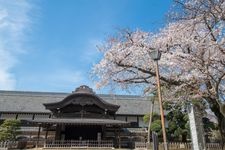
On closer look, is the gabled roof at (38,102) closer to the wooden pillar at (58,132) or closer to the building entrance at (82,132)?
the building entrance at (82,132)

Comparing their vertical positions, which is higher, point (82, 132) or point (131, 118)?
point (131, 118)

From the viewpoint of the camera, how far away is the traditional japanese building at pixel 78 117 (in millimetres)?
26000

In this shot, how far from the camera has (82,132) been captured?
2750cm

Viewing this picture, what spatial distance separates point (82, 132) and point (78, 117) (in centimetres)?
165

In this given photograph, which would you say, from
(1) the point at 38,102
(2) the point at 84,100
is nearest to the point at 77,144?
(2) the point at 84,100

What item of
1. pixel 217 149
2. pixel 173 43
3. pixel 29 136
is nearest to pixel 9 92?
pixel 29 136

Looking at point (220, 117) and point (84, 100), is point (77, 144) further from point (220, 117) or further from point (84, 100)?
point (220, 117)

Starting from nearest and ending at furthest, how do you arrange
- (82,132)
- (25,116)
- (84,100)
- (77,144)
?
(77,144), (82,132), (84,100), (25,116)

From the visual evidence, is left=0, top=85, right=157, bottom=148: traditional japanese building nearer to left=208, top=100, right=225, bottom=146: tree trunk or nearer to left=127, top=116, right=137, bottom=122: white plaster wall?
left=127, top=116, right=137, bottom=122: white plaster wall

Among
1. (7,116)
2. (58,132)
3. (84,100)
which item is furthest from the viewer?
(7,116)

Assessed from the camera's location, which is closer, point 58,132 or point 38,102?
point 58,132

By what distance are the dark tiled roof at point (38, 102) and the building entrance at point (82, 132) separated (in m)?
6.25

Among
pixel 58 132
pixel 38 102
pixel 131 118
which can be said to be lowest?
pixel 58 132

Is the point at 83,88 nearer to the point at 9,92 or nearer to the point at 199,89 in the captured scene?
the point at 9,92
